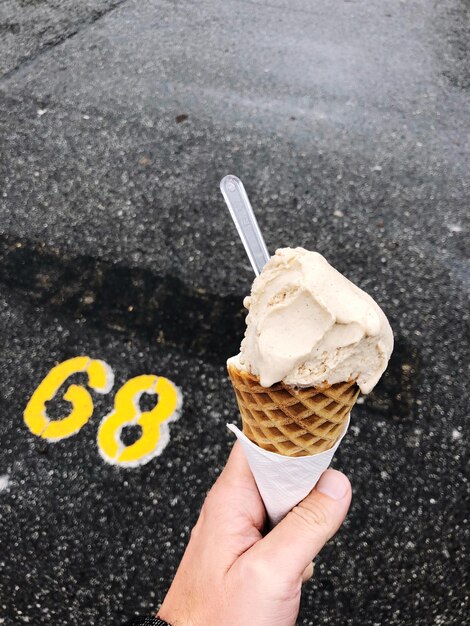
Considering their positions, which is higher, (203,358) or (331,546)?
(203,358)

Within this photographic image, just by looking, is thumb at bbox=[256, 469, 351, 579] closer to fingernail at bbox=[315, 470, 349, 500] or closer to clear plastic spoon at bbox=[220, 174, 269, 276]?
fingernail at bbox=[315, 470, 349, 500]

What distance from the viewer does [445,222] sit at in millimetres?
3463

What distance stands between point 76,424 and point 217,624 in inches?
56.4

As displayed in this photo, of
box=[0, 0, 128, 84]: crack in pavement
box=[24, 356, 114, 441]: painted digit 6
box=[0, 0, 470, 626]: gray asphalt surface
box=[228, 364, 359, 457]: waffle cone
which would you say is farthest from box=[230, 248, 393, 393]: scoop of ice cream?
box=[0, 0, 128, 84]: crack in pavement

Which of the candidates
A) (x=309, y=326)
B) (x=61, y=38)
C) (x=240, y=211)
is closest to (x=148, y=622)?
(x=309, y=326)

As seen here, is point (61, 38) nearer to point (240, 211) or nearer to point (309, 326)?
point (240, 211)

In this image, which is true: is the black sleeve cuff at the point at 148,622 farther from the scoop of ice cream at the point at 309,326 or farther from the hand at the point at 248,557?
the scoop of ice cream at the point at 309,326

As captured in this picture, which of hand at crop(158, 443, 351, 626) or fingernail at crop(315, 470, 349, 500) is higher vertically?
hand at crop(158, 443, 351, 626)

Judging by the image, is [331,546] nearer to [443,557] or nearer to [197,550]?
[443,557]

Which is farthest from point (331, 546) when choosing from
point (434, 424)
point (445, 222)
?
point (445, 222)

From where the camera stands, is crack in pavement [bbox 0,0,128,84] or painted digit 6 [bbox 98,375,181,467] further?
crack in pavement [bbox 0,0,128,84]

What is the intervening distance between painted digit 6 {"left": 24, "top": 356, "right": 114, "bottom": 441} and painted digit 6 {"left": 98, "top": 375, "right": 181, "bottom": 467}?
0.36 ft

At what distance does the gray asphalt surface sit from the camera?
2.34 meters

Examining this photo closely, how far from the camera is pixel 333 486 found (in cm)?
177
